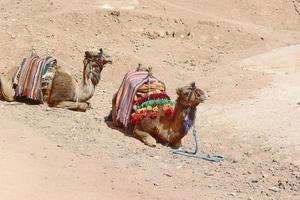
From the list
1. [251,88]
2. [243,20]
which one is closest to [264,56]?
[251,88]

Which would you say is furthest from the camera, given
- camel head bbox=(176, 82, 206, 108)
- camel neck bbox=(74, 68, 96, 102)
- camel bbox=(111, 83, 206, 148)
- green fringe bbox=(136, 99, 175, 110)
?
camel neck bbox=(74, 68, 96, 102)

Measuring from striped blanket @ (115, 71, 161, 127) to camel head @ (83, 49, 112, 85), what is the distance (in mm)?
742

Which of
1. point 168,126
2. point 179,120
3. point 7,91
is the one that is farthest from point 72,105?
point 179,120

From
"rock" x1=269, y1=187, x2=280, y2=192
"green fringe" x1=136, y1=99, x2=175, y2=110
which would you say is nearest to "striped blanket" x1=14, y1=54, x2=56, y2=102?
"green fringe" x1=136, y1=99, x2=175, y2=110

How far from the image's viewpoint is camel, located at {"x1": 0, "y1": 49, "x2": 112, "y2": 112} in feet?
31.0

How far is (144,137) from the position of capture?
827cm

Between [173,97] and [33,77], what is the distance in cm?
288

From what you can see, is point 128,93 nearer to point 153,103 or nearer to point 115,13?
point 153,103

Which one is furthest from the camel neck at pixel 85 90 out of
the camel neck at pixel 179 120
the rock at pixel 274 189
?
the rock at pixel 274 189

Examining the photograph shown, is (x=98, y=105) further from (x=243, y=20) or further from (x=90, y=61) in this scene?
(x=243, y=20)

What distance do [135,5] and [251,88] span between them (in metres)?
6.93

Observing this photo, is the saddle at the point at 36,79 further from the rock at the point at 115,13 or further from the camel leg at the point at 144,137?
the rock at the point at 115,13

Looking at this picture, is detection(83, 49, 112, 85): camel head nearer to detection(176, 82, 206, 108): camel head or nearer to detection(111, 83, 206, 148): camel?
detection(111, 83, 206, 148): camel

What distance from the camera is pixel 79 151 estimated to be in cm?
739
